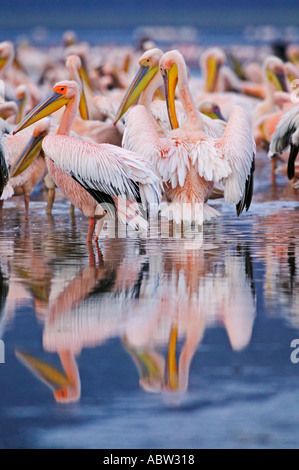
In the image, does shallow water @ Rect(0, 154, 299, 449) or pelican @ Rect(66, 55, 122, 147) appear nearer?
shallow water @ Rect(0, 154, 299, 449)

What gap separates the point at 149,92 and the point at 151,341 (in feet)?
15.5

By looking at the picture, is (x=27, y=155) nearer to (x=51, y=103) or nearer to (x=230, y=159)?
(x=51, y=103)

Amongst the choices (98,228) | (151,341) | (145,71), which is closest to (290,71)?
(145,71)

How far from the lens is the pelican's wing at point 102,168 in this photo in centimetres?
677

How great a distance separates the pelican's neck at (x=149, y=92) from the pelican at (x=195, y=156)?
2.30 feet

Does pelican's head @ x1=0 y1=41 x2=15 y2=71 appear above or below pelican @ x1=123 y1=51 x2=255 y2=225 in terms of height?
below

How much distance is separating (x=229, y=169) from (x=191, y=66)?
33354 mm

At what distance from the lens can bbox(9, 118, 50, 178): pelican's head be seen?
845 cm

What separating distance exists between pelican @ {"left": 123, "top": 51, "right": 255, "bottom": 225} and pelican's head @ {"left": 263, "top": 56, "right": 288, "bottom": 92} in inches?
292

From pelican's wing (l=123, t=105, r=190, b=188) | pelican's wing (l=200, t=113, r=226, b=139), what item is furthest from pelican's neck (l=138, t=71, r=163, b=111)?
pelican's wing (l=123, t=105, r=190, b=188)

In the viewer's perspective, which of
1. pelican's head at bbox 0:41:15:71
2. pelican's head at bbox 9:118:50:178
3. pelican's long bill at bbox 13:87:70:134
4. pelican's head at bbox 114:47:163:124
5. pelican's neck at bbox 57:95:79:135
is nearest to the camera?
pelican's neck at bbox 57:95:79:135

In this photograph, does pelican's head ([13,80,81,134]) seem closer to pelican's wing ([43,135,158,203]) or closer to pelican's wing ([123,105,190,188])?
pelican's wing ([123,105,190,188])

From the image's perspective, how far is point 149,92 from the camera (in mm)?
8688

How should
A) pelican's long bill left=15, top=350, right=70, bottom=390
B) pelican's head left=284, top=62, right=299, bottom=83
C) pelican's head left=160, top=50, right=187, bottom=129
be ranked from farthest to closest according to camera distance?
pelican's head left=284, top=62, right=299, bottom=83 → pelican's head left=160, top=50, right=187, bottom=129 → pelican's long bill left=15, top=350, right=70, bottom=390
